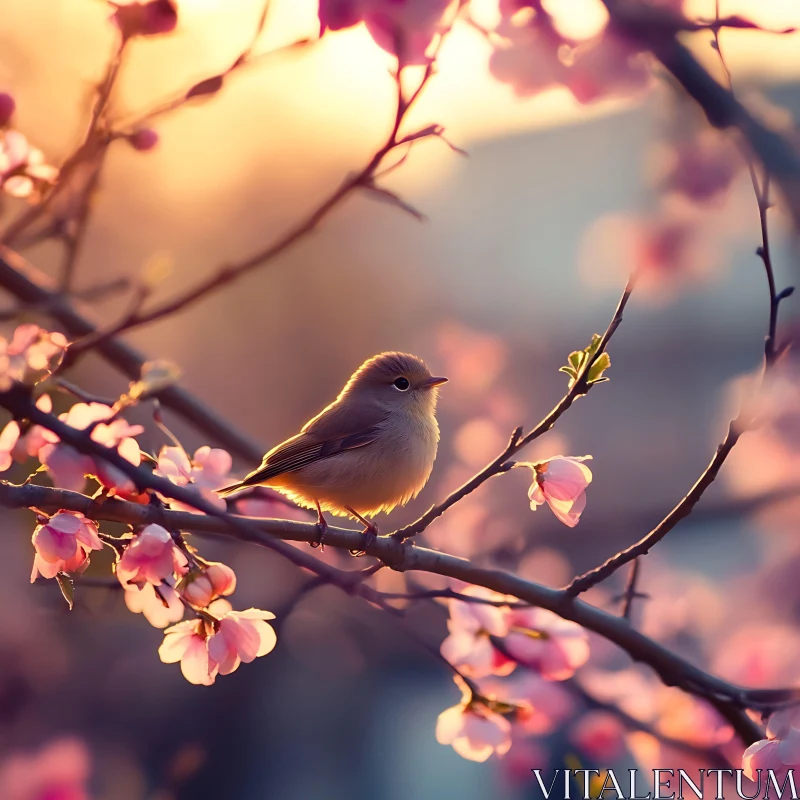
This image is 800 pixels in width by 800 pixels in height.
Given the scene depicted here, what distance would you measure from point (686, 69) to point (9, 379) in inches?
68.1

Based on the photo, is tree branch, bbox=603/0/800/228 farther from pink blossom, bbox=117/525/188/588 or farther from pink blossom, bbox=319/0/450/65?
pink blossom, bbox=117/525/188/588

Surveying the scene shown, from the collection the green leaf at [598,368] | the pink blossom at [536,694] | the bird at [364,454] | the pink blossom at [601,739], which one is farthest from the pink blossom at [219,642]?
the pink blossom at [601,739]

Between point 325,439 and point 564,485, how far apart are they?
5.69ft

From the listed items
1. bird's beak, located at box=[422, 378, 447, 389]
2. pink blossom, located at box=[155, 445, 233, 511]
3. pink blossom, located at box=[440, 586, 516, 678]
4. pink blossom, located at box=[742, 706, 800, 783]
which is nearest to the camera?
pink blossom, located at box=[742, 706, 800, 783]

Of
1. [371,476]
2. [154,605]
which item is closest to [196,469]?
[154,605]

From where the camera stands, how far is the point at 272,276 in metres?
16.1

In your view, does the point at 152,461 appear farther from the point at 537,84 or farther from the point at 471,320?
the point at 471,320

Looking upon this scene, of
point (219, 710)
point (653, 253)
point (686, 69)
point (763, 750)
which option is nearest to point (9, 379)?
point (686, 69)

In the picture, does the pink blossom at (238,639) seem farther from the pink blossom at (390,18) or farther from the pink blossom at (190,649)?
the pink blossom at (390,18)

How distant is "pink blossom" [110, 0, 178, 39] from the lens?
186 centimetres

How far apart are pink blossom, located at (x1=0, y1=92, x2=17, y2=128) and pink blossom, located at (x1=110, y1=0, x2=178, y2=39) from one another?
67cm

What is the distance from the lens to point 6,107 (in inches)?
94.1

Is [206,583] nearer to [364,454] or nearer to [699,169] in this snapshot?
[364,454]

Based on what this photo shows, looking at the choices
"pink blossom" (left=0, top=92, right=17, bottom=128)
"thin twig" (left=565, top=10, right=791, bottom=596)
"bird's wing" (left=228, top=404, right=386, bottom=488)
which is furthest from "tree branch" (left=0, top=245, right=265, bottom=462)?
"thin twig" (left=565, top=10, right=791, bottom=596)
